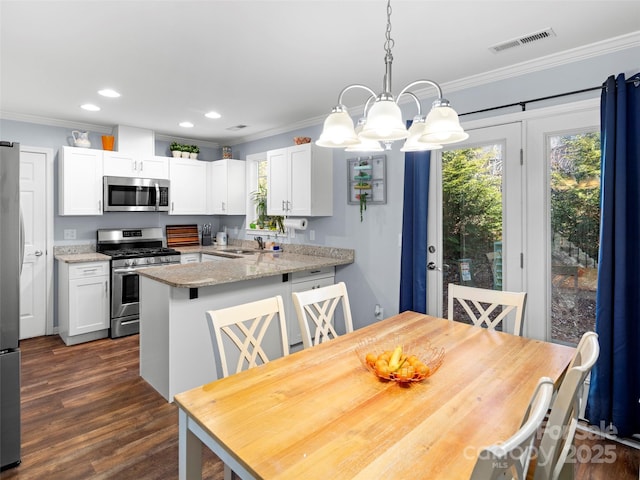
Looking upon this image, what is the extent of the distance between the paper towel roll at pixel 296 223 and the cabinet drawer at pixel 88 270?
6.84 ft

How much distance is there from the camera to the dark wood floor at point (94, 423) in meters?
2.07

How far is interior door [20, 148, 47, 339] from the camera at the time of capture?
4.14m

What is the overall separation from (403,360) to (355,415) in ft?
1.18

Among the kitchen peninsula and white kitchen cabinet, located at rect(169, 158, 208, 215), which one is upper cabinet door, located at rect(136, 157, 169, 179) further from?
the kitchen peninsula

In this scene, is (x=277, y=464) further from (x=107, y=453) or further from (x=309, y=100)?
(x=309, y=100)

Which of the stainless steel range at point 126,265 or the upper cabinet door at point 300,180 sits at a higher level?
the upper cabinet door at point 300,180

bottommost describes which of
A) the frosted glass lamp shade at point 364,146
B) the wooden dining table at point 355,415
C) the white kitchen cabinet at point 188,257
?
the wooden dining table at point 355,415

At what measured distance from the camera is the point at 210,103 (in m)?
3.74

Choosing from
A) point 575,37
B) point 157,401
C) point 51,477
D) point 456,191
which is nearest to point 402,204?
point 456,191

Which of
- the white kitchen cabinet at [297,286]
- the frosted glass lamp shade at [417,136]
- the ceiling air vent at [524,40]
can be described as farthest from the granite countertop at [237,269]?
the ceiling air vent at [524,40]

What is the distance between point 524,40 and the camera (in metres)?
2.38

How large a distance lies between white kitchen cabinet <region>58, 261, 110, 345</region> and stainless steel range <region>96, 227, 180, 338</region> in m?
0.10

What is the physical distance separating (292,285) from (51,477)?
2.10 meters

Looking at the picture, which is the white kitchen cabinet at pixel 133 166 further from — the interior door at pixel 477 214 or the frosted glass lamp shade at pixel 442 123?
the frosted glass lamp shade at pixel 442 123
